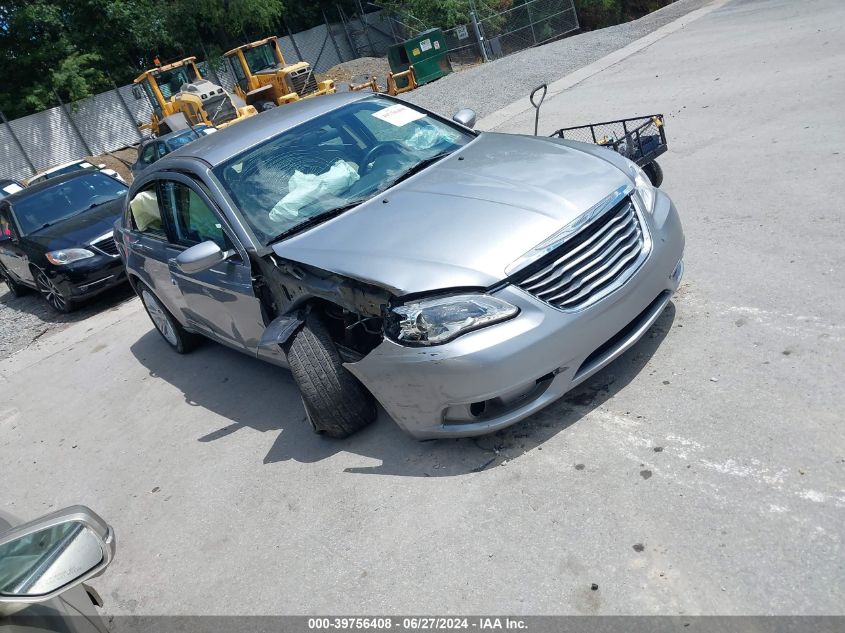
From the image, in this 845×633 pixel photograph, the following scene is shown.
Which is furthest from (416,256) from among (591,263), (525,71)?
(525,71)

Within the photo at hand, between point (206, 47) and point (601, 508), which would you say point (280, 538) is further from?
point (206, 47)

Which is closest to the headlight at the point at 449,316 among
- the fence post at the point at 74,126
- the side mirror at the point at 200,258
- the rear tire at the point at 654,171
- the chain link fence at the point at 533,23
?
the side mirror at the point at 200,258

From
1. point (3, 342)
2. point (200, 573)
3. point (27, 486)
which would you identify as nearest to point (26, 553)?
point (200, 573)

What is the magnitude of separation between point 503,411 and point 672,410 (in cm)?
86

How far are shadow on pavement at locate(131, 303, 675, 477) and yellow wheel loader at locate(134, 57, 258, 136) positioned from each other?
599 inches

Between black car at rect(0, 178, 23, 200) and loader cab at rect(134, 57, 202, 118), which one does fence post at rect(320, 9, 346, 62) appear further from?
black car at rect(0, 178, 23, 200)

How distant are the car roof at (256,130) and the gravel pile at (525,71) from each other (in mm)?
9470

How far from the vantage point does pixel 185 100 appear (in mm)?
21016

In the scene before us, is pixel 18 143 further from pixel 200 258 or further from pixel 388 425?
pixel 388 425

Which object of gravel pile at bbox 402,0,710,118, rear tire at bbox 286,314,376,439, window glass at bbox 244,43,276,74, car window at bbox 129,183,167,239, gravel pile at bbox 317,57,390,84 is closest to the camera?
rear tire at bbox 286,314,376,439

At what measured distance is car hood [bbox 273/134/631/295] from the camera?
3.64 meters

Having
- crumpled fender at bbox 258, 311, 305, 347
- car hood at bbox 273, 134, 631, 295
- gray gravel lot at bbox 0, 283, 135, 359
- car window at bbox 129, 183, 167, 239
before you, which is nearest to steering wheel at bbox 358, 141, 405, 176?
car hood at bbox 273, 134, 631, 295

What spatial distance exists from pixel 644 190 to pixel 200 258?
8.70ft

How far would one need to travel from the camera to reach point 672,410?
374 centimetres
